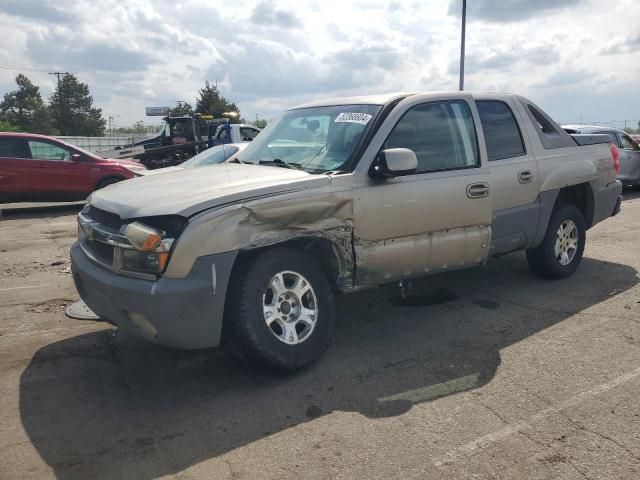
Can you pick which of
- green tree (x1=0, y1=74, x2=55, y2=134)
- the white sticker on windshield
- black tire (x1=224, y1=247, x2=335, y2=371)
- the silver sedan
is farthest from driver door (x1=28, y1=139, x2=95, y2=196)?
green tree (x1=0, y1=74, x2=55, y2=134)

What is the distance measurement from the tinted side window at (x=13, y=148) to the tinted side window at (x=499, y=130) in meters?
10.2

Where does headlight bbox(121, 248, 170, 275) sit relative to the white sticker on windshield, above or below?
below

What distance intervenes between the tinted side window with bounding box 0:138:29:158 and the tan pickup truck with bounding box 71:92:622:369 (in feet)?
28.5

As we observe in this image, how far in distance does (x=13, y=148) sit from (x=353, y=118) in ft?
32.6

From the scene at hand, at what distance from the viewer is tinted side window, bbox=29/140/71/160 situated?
11.9m

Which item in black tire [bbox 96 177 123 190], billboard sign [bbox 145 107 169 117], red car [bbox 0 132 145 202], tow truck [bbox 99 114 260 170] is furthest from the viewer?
billboard sign [bbox 145 107 169 117]

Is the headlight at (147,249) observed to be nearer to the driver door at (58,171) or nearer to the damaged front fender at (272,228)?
→ the damaged front fender at (272,228)

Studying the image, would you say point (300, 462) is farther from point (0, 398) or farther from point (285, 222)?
Answer: point (0, 398)

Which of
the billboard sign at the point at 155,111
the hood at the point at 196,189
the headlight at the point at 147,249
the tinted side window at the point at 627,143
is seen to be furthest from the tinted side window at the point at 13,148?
the billboard sign at the point at 155,111

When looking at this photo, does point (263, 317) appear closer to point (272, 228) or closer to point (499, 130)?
point (272, 228)

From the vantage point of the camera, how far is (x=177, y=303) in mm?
3283

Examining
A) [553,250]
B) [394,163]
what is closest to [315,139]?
[394,163]

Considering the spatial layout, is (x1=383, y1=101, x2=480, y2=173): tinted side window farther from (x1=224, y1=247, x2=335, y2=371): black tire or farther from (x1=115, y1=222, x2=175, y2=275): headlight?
(x1=115, y1=222, x2=175, y2=275): headlight

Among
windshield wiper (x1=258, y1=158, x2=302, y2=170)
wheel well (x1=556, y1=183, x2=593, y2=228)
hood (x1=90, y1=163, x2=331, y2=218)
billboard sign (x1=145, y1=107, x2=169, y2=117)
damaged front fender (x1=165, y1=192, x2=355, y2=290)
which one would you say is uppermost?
billboard sign (x1=145, y1=107, x2=169, y2=117)
